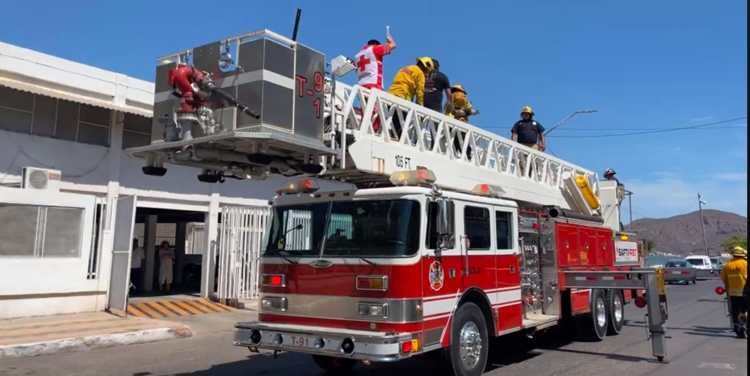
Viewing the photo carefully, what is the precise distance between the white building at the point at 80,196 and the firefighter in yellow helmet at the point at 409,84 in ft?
24.3

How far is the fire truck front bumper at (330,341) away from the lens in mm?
5426

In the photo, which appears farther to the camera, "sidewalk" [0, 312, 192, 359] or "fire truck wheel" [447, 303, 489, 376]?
"sidewalk" [0, 312, 192, 359]

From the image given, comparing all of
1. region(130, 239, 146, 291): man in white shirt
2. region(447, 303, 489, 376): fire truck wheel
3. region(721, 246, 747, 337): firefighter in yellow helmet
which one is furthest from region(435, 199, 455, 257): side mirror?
region(130, 239, 146, 291): man in white shirt

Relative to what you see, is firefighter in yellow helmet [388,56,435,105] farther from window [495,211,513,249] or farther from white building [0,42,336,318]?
white building [0,42,336,318]

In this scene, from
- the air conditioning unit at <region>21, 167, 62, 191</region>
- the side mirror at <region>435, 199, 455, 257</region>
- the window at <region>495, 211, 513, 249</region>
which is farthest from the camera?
the air conditioning unit at <region>21, 167, 62, 191</region>

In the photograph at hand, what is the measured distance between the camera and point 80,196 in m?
12.3

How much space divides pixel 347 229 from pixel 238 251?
9.15m

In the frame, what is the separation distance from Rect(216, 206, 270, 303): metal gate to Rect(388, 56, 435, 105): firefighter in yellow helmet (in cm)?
751

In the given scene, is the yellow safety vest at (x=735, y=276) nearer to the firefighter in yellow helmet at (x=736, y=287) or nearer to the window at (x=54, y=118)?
the firefighter in yellow helmet at (x=736, y=287)

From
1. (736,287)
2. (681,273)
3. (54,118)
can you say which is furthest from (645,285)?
(681,273)

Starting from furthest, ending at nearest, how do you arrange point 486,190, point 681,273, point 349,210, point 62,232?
point 681,273 → point 62,232 → point 486,190 → point 349,210

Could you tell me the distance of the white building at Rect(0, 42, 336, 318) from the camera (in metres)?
11.5

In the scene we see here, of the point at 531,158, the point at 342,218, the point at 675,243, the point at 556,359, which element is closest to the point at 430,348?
the point at 342,218

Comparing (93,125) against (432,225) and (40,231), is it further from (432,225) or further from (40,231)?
(432,225)
